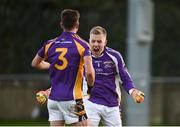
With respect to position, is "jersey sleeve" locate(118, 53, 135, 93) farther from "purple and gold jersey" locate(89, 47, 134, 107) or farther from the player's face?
the player's face

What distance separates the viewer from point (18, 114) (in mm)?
23250

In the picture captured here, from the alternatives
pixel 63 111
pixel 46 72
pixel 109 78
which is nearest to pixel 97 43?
pixel 109 78

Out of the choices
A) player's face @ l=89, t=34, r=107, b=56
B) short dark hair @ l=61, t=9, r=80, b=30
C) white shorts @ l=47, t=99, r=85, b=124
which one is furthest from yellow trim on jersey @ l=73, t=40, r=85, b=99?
player's face @ l=89, t=34, r=107, b=56

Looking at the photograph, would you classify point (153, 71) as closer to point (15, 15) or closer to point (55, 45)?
point (15, 15)

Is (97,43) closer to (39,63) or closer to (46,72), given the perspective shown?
(39,63)

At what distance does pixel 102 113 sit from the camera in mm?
11609

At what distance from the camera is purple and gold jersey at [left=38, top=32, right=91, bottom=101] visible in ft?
31.5

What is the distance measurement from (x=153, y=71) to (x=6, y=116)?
437 centimetres

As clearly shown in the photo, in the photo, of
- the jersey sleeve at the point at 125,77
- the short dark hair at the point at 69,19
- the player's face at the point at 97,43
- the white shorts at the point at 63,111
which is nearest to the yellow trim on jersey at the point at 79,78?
the white shorts at the point at 63,111

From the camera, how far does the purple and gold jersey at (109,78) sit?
11.3m

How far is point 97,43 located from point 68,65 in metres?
1.66

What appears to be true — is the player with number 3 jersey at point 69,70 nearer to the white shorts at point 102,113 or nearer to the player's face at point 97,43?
the player's face at point 97,43

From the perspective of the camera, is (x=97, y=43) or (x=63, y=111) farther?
(x=97, y=43)

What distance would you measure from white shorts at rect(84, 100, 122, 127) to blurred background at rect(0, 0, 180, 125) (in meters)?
11.0
